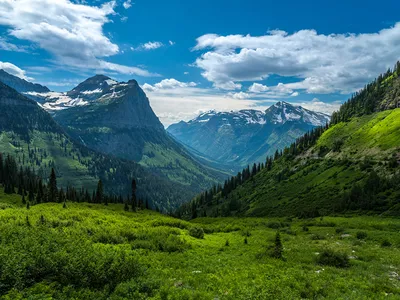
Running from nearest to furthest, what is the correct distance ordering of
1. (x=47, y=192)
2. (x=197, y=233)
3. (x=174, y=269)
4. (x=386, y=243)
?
(x=174, y=269) → (x=386, y=243) → (x=197, y=233) → (x=47, y=192)

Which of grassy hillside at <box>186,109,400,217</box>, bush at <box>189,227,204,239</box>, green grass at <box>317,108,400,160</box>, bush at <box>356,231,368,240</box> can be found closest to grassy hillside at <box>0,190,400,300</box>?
bush at <box>356,231,368,240</box>

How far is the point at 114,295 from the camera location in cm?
1467

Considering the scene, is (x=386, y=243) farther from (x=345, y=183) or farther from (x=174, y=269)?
(x=345, y=183)

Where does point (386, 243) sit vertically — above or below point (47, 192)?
above

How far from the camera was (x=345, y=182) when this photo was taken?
124m

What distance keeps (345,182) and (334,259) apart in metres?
117

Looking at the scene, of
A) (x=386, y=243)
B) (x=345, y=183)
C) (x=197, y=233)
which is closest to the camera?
(x=386, y=243)

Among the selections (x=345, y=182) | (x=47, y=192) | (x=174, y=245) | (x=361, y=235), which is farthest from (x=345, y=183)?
(x=47, y=192)

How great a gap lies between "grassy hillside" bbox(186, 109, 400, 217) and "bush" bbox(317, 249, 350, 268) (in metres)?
54.1

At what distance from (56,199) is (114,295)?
425 ft

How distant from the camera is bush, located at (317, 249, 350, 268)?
916 inches

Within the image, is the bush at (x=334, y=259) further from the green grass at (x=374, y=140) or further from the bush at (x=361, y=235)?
the green grass at (x=374, y=140)

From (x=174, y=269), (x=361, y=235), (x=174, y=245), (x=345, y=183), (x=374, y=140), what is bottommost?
(x=345, y=183)

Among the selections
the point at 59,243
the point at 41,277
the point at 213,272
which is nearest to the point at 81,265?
the point at 41,277
